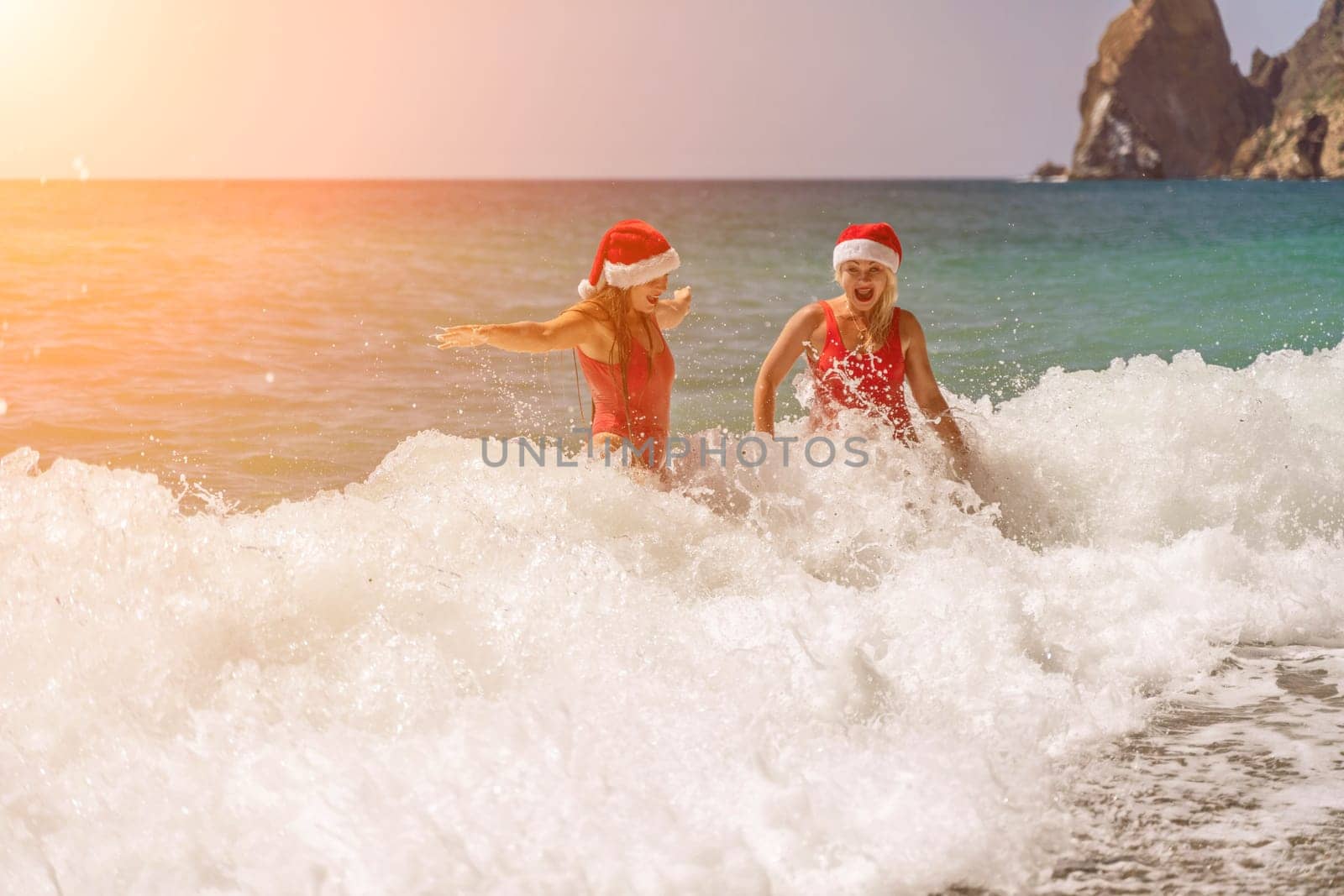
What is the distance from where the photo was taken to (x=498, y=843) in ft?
9.20

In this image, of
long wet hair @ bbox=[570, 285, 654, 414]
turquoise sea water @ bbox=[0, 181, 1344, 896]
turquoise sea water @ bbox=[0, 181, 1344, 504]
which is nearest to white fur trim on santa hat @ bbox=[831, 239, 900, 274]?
turquoise sea water @ bbox=[0, 181, 1344, 896]

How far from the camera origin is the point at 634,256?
5137 mm

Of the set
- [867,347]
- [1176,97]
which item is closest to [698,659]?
[867,347]

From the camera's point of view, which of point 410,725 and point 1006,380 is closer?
point 410,725

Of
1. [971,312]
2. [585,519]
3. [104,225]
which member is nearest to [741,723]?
[585,519]

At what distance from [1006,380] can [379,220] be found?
3584cm

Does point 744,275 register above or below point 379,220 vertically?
below

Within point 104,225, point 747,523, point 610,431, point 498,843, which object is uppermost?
point 104,225

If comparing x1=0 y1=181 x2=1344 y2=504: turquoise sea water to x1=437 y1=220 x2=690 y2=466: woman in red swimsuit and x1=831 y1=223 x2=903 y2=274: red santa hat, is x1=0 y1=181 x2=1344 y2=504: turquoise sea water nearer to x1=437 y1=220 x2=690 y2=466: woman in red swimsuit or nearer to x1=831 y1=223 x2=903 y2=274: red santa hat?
x1=437 y1=220 x2=690 y2=466: woman in red swimsuit

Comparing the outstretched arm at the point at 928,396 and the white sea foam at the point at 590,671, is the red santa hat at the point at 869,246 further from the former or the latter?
the white sea foam at the point at 590,671

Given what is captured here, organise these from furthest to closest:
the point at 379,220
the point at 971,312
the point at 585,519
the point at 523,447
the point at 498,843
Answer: the point at 379,220 < the point at 971,312 < the point at 523,447 < the point at 585,519 < the point at 498,843

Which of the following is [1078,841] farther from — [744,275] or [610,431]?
[744,275]

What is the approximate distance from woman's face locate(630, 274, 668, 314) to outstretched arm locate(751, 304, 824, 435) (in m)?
0.61

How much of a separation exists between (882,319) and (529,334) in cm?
187
